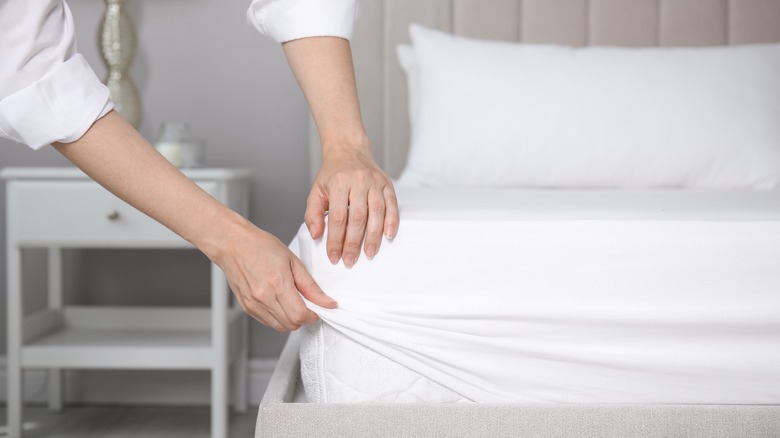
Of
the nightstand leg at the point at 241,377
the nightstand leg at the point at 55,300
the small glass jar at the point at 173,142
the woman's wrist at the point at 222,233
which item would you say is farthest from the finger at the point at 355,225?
the nightstand leg at the point at 55,300

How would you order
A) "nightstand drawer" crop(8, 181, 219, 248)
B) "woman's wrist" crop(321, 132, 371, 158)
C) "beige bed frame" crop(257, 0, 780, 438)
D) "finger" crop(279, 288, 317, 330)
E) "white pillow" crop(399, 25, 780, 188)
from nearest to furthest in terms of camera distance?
"finger" crop(279, 288, 317, 330) < "woman's wrist" crop(321, 132, 371, 158) < "white pillow" crop(399, 25, 780, 188) < "nightstand drawer" crop(8, 181, 219, 248) < "beige bed frame" crop(257, 0, 780, 438)

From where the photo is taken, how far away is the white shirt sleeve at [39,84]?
944mm

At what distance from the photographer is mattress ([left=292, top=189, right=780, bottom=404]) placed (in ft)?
3.20

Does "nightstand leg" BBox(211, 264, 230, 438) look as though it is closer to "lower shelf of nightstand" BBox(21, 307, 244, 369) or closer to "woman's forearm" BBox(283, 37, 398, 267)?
"lower shelf of nightstand" BBox(21, 307, 244, 369)

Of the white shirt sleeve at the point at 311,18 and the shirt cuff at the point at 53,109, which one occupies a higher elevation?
the white shirt sleeve at the point at 311,18

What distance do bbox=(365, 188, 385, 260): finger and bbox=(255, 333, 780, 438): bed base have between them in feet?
0.60

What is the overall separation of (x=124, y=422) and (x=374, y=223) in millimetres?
1580

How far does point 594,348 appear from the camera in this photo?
0.98m

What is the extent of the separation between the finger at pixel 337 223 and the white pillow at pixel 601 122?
0.94 metres

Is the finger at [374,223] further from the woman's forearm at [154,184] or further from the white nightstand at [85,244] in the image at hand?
the white nightstand at [85,244]

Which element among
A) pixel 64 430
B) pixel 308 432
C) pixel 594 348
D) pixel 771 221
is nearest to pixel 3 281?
pixel 64 430

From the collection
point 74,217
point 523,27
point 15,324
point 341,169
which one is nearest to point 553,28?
point 523,27

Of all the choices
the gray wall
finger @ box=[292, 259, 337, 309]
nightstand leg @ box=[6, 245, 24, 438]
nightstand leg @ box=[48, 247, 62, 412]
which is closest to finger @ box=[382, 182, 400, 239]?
finger @ box=[292, 259, 337, 309]

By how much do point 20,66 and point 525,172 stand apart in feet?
3.84
